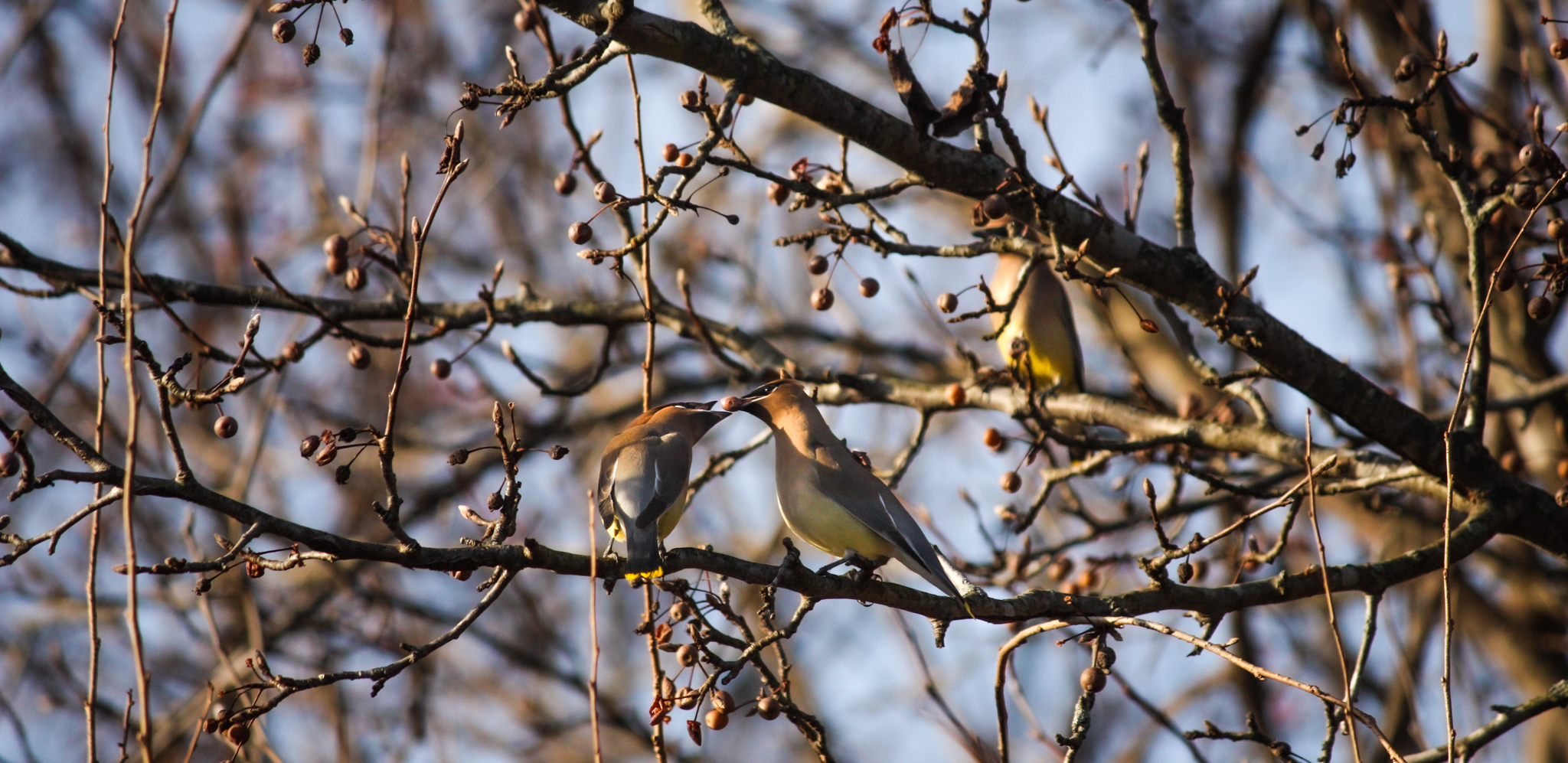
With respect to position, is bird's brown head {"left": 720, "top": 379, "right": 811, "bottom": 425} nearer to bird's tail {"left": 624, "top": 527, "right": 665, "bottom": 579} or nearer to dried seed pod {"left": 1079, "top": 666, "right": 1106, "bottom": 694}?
bird's tail {"left": 624, "top": 527, "right": 665, "bottom": 579}

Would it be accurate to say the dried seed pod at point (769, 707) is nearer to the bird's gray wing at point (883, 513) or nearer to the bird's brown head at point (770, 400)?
the bird's gray wing at point (883, 513)

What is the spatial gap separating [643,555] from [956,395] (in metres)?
1.81

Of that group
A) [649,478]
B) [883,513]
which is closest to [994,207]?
[883,513]

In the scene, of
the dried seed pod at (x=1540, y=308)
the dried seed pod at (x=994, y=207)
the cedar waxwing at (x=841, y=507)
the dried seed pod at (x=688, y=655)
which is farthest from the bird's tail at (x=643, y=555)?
the dried seed pod at (x=1540, y=308)

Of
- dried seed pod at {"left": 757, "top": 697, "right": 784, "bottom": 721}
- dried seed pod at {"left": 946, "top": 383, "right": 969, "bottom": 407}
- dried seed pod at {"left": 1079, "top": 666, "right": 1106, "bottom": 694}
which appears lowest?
dried seed pod at {"left": 757, "top": 697, "right": 784, "bottom": 721}

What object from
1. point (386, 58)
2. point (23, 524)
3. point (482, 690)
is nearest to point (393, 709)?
point (482, 690)

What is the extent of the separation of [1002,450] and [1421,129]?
6.36ft

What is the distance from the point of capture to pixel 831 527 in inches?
145

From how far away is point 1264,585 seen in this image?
127 inches

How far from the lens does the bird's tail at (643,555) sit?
2865 mm

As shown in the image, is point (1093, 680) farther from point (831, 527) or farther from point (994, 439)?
point (994, 439)

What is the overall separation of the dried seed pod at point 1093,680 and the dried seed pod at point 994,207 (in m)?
1.11

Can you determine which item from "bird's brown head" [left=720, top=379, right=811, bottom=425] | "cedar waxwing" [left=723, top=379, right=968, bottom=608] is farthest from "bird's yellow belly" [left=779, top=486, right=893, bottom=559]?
"bird's brown head" [left=720, top=379, right=811, bottom=425]

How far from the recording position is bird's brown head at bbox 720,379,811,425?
420 cm
